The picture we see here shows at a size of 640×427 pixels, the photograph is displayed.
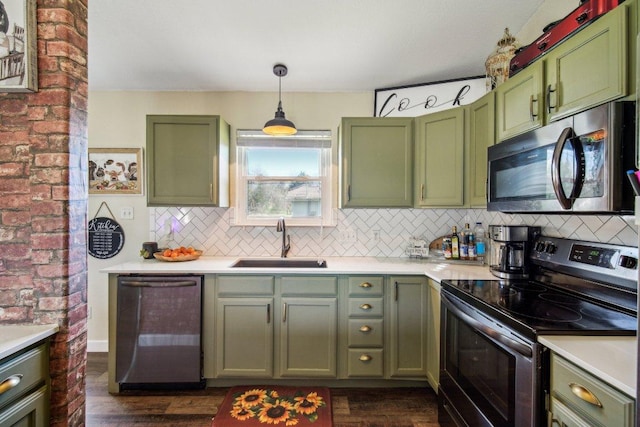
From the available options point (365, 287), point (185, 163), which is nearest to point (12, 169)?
point (185, 163)

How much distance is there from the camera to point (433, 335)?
A: 212cm

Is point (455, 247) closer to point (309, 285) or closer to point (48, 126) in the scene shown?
point (309, 285)

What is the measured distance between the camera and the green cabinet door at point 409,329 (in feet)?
7.23

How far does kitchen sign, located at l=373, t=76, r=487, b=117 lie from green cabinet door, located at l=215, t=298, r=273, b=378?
205cm

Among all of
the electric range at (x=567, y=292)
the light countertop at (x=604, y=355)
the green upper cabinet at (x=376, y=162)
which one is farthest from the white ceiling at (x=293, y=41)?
the light countertop at (x=604, y=355)

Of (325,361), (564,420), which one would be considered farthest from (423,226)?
(564,420)

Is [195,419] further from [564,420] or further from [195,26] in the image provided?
[195,26]

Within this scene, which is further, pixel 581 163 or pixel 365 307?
pixel 365 307

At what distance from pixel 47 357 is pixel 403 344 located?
80.8 inches

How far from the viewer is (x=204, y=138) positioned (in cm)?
251

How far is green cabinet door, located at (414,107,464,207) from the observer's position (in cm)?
228

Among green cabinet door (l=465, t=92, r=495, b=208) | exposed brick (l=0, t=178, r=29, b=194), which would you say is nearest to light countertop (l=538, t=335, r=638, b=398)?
green cabinet door (l=465, t=92, r=495, b=208)

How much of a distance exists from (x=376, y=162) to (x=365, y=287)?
105 cm

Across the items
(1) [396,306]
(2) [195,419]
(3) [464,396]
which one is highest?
(1) [396,306]
